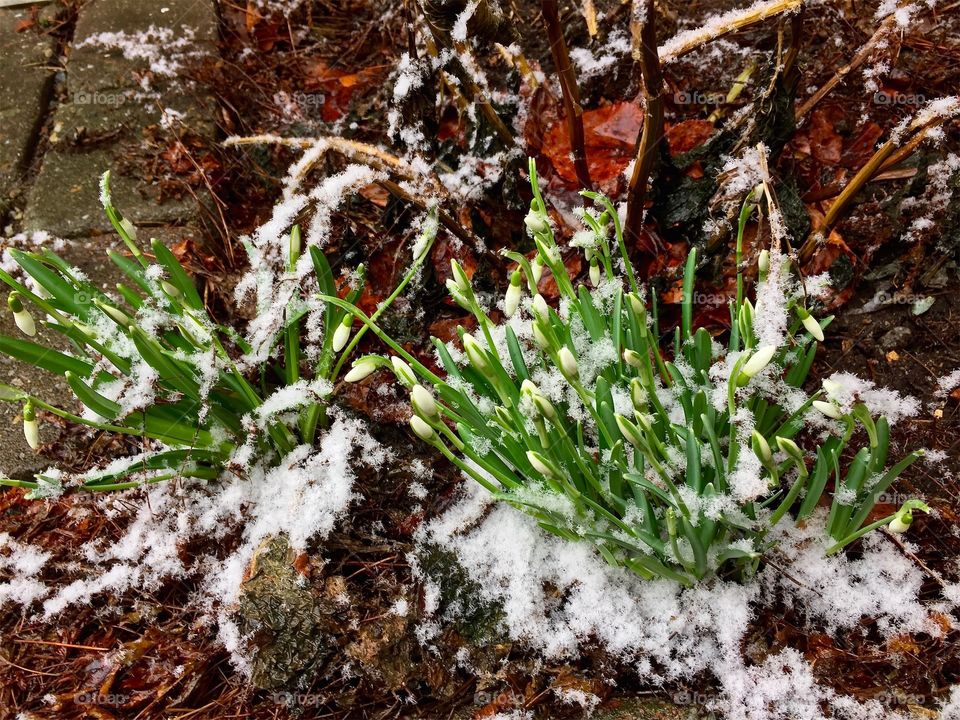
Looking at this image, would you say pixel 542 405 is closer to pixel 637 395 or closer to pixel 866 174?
pixel 637 395

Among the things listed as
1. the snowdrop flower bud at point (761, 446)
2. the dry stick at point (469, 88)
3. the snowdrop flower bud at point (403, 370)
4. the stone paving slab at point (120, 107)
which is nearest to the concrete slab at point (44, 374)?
the stone paving slab at point (120, 107)

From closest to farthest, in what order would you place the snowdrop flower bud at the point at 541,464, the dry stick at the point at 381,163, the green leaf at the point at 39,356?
1. the snowdrop flower bud at the point at 541,464
2. the green leaf at the point at 39,356
3. the dry stick at the point at 381,163

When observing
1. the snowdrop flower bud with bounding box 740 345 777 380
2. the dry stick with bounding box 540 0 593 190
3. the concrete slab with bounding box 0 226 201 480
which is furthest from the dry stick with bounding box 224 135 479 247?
the snowdrop flower bud with bounding box 740 345 777 380

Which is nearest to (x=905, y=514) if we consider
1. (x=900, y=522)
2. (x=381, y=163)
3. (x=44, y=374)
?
(x=900, y=522)

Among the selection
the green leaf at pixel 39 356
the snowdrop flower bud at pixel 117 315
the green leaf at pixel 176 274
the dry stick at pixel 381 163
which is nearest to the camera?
the snowdrop flower bud at pixel 117 315

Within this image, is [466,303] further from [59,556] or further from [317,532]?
[59,556]

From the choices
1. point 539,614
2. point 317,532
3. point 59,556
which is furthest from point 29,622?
point 539,614

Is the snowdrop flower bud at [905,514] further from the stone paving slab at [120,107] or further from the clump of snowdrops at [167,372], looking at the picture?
the stone paving slab at [120,107]
